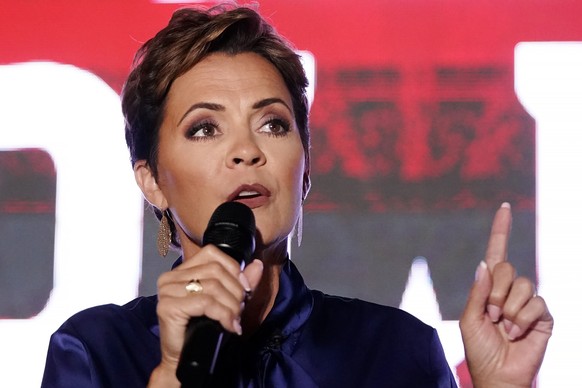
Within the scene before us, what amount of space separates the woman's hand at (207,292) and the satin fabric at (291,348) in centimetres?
36

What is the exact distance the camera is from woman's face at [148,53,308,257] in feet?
5.13

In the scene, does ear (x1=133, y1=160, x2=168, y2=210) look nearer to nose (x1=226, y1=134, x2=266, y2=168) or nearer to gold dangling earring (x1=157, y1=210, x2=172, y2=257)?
gold dangling earring (x1=157, y1=210, x2=172, y2=257)

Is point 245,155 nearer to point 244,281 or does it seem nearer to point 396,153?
point 244,281

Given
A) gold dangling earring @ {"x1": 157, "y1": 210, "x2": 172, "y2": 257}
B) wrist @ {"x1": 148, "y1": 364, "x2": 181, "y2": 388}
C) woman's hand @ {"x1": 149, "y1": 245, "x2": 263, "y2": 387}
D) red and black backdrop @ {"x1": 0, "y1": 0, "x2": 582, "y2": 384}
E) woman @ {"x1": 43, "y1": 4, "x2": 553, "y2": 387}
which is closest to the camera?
woman's hand @ {"x1": 149, "y1": 245, "x2": 263, "y2": 387}

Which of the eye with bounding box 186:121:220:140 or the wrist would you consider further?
the eye with bounding box 186:121:220:140

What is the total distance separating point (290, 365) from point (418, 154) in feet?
2.57

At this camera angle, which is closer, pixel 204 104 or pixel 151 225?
pixel 204 104

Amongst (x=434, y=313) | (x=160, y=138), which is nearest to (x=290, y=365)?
(x=160, y=138)

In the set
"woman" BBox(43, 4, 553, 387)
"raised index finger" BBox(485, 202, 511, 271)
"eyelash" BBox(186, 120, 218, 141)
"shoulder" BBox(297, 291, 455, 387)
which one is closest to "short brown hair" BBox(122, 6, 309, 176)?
"woman" BBox(43, 4, 553, 387)

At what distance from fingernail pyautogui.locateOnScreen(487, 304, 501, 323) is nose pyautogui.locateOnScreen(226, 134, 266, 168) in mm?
432

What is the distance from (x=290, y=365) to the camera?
169 cm

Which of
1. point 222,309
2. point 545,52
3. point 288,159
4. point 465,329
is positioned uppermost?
point 545,52

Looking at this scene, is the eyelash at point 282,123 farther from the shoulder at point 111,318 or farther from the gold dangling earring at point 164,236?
the shoulder at point 111,318

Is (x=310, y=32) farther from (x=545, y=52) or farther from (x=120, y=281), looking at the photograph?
(x=120, y=281)
